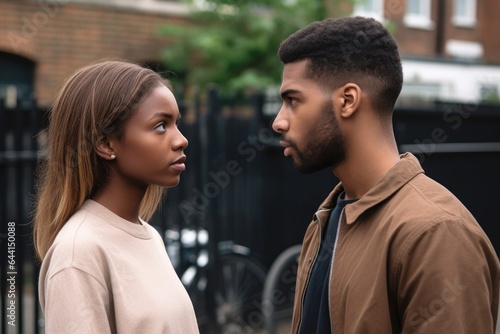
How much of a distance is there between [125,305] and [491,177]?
7660 millimetres

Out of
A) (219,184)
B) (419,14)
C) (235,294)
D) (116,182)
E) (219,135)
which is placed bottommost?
(235,294)

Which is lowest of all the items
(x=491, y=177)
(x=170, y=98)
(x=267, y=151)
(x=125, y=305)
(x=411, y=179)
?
(x=491, y=177)

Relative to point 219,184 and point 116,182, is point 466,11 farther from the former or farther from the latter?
point 116,182

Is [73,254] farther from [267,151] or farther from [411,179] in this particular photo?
[267,151]

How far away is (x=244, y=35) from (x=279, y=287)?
6.99 metres

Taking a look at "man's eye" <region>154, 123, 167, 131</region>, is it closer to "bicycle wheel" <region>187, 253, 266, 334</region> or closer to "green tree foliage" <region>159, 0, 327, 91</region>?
"bicycle wheel" <region>187, 253, 266, 334</region>

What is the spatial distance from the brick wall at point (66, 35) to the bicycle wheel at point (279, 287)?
6.07 m

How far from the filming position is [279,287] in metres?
6.45

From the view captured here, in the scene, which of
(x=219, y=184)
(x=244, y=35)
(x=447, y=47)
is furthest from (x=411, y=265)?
(x=447, y=47)

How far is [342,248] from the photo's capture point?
2.17 metres

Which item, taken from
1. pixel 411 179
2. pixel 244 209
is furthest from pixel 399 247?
pixel 244 209

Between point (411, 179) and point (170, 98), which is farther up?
point (170, 98)

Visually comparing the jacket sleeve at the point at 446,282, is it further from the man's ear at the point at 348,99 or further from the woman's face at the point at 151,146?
the woman's face at the point at 151,146

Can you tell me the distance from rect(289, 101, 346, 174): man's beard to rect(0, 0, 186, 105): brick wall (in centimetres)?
989
